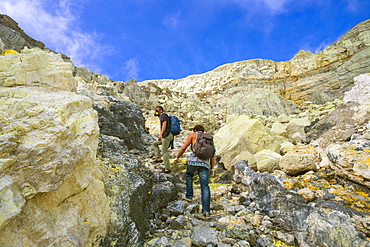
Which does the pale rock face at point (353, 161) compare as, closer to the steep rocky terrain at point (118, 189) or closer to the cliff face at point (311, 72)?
the steep rocky terrain at point (118, 189)

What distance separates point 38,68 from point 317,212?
19.5 feet

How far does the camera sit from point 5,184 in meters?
1.62

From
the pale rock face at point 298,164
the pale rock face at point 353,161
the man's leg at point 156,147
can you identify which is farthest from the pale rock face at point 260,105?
the man's leg at point 156,147

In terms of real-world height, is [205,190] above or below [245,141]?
below

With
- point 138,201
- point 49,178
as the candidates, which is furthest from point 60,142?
point 138,201

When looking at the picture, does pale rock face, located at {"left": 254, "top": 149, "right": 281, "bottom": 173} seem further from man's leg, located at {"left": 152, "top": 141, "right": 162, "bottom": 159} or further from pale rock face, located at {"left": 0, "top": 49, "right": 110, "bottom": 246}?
pale rock face, located at {"left": 0, "top": 49, "right": 110, "bottom": 246}

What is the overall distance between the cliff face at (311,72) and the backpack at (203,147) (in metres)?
28.7

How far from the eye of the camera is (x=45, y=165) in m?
1.97

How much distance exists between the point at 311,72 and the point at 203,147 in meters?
42.4

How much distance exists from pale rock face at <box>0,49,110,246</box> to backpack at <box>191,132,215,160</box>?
2200 mm

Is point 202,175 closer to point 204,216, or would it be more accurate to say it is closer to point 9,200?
point 204,216

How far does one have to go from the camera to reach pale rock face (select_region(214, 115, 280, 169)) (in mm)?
8555

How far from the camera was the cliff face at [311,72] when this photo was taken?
30422 mm

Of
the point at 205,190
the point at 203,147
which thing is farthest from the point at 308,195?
the point at 203,147
